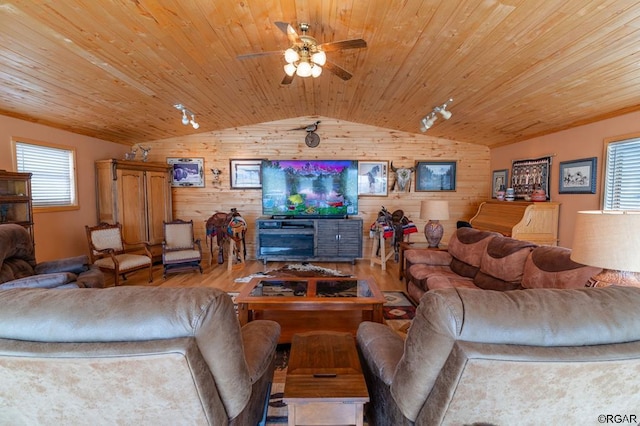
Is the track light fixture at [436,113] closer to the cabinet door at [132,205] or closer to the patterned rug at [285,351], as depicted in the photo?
the patterned rug at [285,351]

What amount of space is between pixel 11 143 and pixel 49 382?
4090mm

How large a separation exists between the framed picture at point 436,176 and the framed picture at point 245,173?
3132mm

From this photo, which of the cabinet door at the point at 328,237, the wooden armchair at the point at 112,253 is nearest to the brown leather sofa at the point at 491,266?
the cabinet door at the point at 328,237

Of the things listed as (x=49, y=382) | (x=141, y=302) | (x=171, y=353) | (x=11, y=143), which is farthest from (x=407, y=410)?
(x=11, y=143)

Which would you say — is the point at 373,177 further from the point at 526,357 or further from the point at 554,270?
the point at 526,357

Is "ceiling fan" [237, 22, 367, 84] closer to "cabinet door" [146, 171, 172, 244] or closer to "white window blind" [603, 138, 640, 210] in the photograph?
"white window blind" [603, 138, 640, 210]

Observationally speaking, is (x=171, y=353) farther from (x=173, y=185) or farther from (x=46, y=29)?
(x=173, y=185)

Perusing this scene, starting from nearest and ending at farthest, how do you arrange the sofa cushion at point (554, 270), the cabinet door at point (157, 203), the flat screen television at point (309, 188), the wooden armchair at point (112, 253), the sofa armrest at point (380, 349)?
the sofa armrest at point (380, 349) → the sofa cushion at point (554, 270) → the wooden armchair at point (112, 253) → the cabinet door at point (157, 203) → the flat screen television at point (309, 188)

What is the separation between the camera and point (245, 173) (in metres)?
5.71

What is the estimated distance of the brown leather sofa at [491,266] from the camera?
203cm

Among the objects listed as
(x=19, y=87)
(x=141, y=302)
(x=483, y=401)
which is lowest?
(x=483, y=401)

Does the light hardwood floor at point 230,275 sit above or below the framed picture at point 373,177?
below

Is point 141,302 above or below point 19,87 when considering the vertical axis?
below

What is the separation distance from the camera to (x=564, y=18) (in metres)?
1.92
